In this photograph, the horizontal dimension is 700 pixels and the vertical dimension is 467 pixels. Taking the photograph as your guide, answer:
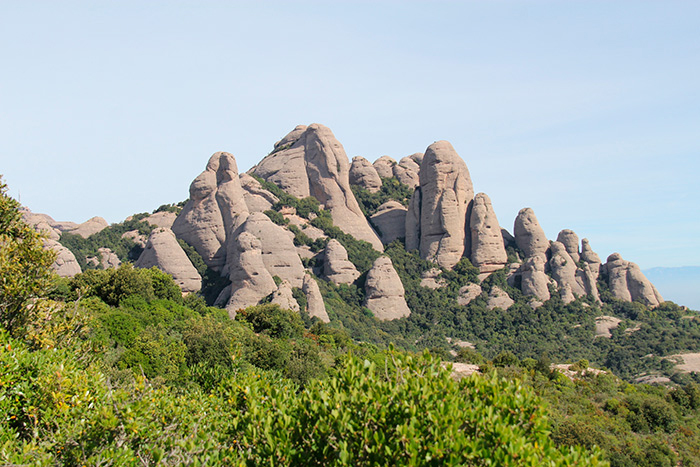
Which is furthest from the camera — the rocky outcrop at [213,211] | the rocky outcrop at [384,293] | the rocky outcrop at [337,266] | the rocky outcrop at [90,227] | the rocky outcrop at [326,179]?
the rocky outcrop at [326,179]

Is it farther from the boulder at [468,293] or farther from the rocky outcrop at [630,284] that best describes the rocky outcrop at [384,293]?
the rocky outcrop at [630,284]

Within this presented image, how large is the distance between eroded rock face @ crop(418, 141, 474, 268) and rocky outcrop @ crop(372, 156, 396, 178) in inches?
783

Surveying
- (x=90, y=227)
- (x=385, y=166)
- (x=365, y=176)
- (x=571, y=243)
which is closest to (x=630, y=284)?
(x=571, y=243)

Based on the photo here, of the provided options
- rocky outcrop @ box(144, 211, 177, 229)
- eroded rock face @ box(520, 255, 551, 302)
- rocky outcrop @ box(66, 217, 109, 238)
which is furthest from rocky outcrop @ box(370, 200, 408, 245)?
rocky outcrop @ box(66, 217, 109, 238)

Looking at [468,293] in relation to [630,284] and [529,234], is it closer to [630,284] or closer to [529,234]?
[529,234]

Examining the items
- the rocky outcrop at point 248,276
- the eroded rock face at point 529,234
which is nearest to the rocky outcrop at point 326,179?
the eroded rock face at point 529,234

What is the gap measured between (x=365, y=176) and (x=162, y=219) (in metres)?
28.1

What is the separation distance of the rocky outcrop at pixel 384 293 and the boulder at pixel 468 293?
594 centimetres

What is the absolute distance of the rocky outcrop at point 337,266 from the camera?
174ft

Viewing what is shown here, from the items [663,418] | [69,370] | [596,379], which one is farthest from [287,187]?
[69,370]

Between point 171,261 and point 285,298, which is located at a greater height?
point 171,261

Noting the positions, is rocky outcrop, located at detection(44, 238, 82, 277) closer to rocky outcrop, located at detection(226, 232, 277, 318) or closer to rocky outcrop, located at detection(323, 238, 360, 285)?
rocky outcrop, located at detection(226, 232, 277, 318)

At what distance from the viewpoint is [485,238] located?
2311 inches

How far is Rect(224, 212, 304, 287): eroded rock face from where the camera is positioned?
46.9 m
